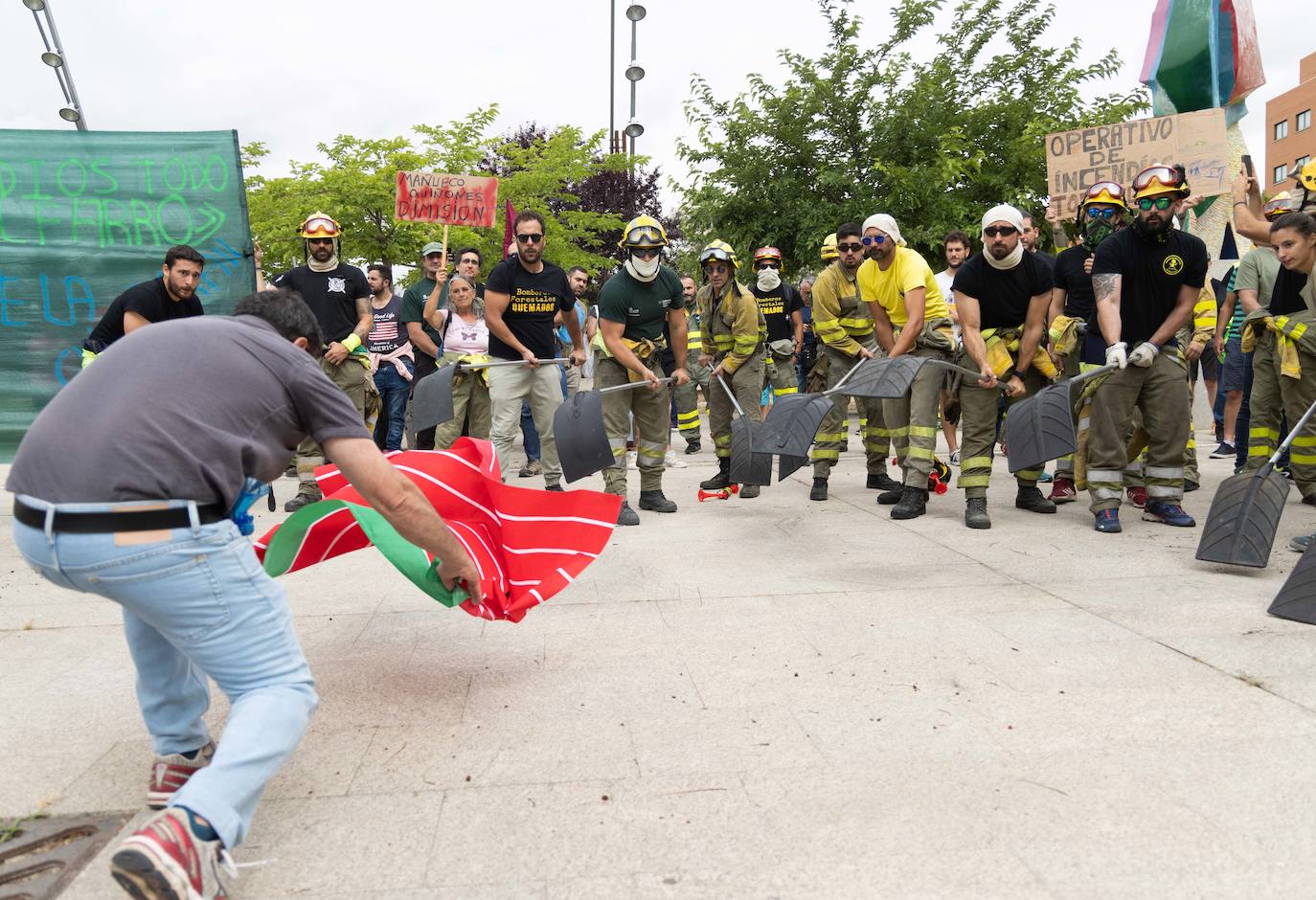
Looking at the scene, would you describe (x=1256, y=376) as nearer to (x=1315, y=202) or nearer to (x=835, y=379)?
(x=1315, y=202)

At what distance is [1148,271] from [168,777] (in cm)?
613

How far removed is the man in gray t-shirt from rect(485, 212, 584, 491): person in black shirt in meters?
4.97

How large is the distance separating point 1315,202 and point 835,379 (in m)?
3.53

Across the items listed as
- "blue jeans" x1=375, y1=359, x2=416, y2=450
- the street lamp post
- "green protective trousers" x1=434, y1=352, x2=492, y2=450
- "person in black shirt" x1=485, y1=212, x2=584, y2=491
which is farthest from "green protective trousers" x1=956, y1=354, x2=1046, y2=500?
the street lamp post

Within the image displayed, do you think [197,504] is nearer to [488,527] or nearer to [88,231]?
[488,527]

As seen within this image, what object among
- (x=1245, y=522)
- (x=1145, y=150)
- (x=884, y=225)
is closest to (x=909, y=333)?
(x=884, y=225)

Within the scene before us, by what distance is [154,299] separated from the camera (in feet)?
21.6

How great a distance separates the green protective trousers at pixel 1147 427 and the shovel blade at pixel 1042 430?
0.32 meters

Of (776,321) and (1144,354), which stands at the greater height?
(776,321)

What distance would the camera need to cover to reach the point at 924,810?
2574 mm

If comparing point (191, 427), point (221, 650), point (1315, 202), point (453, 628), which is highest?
point (1315, 202)

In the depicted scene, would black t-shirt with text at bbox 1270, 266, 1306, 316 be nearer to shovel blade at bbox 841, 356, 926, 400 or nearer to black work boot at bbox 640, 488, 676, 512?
shovel blade at bbox 841, 356, 926, 400

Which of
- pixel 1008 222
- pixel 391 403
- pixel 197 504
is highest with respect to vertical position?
pixel 1008 222

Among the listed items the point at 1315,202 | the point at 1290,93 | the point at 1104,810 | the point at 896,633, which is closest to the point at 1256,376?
the point at 1315,202
